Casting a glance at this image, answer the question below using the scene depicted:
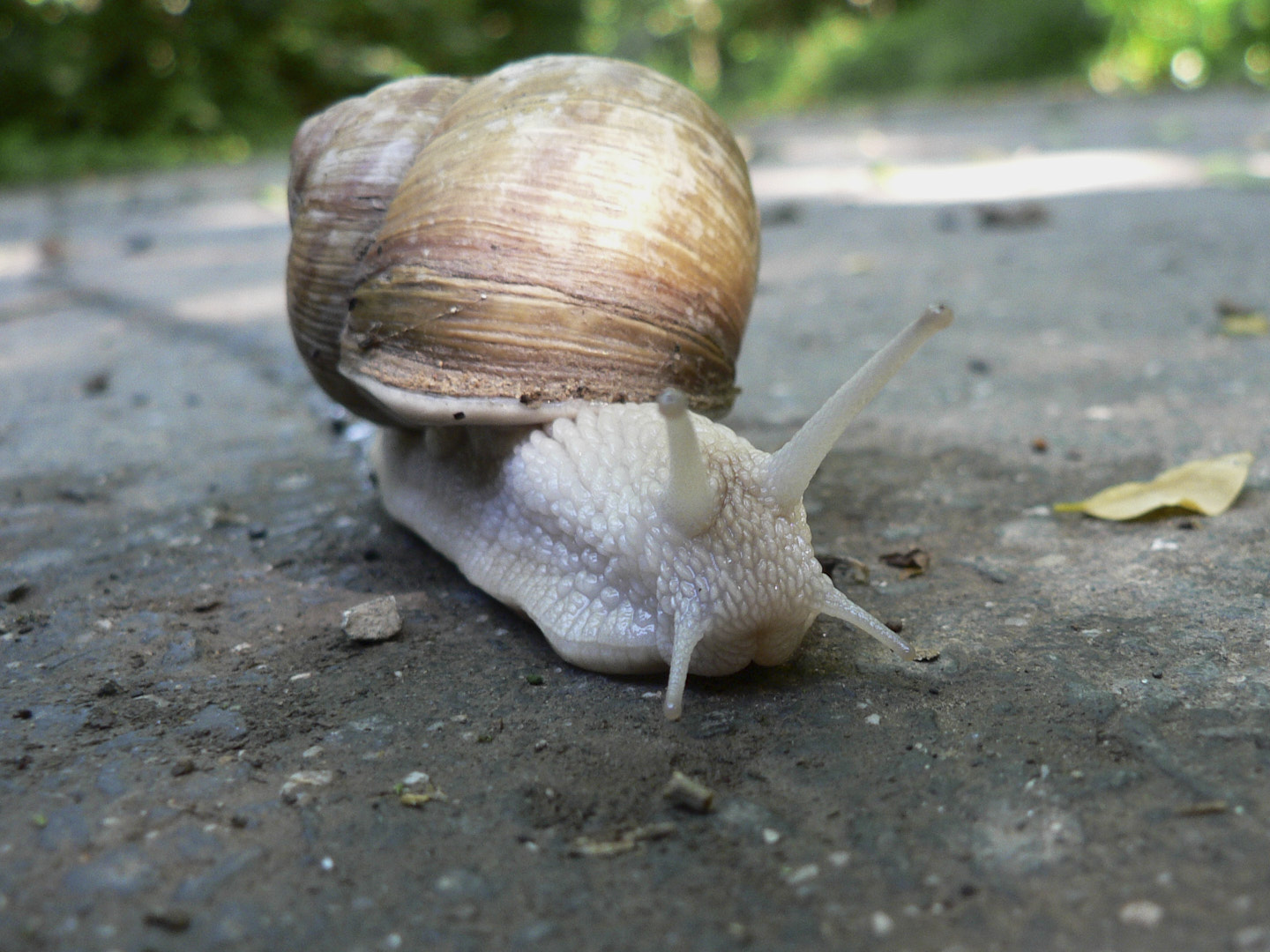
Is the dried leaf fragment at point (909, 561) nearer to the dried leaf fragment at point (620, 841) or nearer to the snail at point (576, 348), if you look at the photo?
the snail at point (576, 348)

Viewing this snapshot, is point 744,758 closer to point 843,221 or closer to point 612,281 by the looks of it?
point 612,281

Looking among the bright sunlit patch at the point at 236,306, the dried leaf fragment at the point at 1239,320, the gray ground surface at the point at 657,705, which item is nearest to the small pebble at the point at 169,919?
the gray ground surface at the point at 657,705

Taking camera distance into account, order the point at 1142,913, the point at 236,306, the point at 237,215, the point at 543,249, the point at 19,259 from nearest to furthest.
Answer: the point at 1142,913 < the point at 543,249 < the point at 236,306 < the point at 19,259 < the point at 237,215

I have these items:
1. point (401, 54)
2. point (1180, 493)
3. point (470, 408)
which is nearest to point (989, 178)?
point (1180, 493)

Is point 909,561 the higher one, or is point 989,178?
point 909,561

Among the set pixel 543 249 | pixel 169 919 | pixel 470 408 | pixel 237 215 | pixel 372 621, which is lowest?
pixel 237 215

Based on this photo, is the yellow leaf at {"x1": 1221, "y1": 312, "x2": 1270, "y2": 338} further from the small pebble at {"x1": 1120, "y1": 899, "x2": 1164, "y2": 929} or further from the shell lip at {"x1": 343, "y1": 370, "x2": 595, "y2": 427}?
the small pebble at {"x1": 1120, "y1": 899, "x2": 1164, "y2": 929}

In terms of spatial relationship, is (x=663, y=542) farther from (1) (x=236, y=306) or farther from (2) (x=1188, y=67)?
(2) (x=1188, y=67)

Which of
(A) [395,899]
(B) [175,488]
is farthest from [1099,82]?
(A) [395,899]
